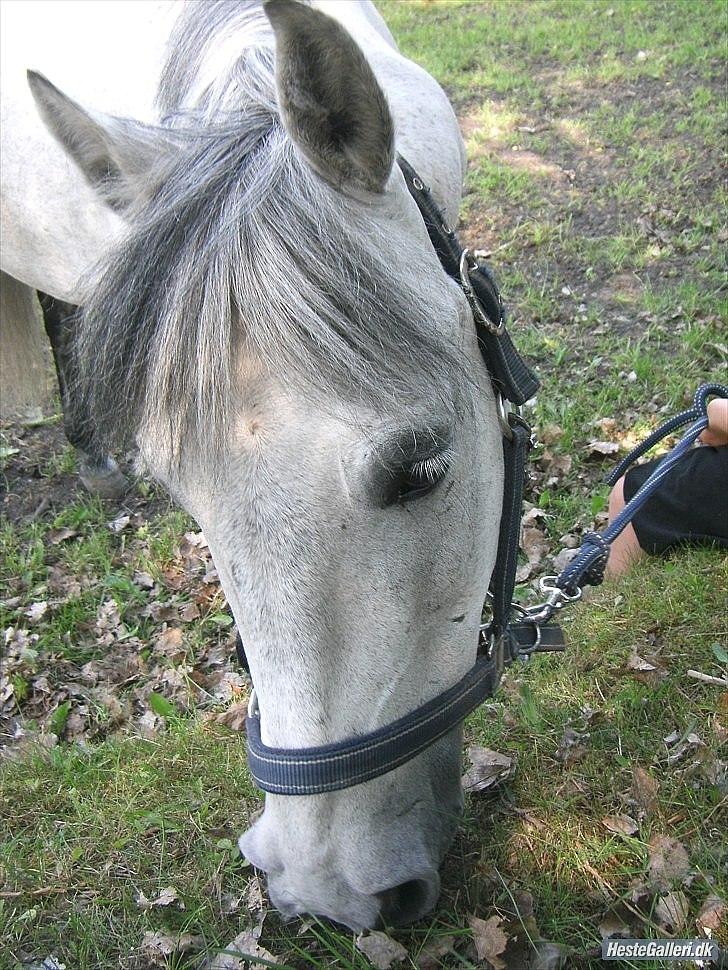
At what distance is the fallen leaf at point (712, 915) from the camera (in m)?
1.73

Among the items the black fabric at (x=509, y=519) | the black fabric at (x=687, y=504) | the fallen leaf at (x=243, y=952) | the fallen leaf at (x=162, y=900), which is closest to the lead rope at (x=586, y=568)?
the black fabric at (x=509, y=519)

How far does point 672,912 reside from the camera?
5.83ft

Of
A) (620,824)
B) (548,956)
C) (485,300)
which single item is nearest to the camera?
(485,300)

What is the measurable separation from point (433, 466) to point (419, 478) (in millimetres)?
41

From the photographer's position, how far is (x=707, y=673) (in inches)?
97.8

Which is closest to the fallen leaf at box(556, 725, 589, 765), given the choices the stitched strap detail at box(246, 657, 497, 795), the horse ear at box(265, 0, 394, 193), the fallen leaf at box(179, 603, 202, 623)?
the stitched strap detail at box(246, 657, 497, 795)

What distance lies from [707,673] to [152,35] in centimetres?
291

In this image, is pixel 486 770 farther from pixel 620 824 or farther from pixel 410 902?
pixel 410 902

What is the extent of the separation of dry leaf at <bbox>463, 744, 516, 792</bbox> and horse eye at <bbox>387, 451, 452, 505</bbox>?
1.21m

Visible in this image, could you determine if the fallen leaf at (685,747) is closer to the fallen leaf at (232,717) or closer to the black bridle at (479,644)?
the black bridle at (479,644)

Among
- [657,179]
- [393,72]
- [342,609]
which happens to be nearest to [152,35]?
[393,72]

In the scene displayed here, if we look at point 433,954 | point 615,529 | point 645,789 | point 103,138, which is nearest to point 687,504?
point 615,529

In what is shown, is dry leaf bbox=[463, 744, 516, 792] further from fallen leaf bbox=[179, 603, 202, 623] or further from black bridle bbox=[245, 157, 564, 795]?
fallen leaf bbox=[179, 603, 202, 623]

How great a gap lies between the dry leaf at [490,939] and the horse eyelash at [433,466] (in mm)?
1159
